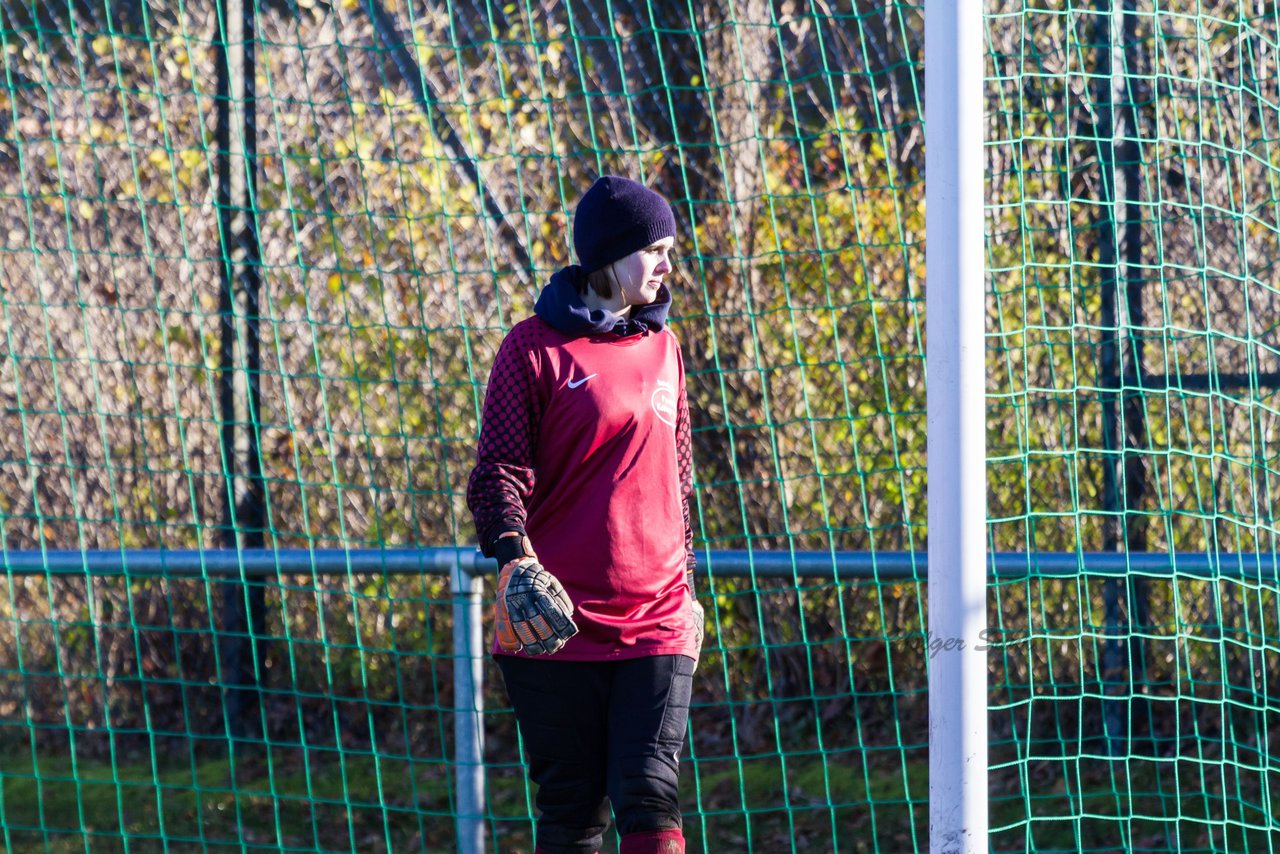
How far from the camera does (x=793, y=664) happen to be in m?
5.47

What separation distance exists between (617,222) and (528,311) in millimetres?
2578

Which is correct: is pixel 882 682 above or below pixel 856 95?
below

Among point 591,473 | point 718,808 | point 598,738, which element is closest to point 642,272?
point 591,473

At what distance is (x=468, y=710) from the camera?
145 inches

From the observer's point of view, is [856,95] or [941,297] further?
[856,95]

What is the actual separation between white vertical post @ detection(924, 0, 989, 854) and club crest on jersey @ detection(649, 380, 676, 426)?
0.60 meters

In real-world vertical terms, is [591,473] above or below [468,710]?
above

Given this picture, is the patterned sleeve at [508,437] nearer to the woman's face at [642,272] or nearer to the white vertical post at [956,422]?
the woman's face at [642,272]

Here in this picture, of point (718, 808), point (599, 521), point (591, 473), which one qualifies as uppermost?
point (591, 473)

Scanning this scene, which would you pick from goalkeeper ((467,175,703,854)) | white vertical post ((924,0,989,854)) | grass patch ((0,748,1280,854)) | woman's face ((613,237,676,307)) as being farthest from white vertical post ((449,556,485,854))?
white vertical post ((924,0,989,854))

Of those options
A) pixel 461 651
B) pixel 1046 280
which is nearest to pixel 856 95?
pixel 1046 280

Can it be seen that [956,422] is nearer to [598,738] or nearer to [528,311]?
[598,738]

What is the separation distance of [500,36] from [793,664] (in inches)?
115

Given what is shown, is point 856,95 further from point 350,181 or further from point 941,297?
Answer: point 941,297
